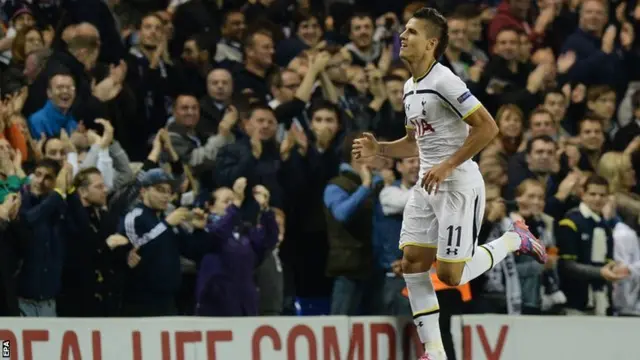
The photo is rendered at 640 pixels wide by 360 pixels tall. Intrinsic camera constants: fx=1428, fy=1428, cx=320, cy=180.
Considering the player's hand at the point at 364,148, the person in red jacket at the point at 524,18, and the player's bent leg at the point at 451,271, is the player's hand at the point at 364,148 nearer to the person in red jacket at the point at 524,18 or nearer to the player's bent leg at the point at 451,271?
the player's bent leg at the point at 451,271

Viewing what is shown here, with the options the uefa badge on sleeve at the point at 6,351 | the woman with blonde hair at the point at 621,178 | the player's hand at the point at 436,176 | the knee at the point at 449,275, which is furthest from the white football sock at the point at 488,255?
the woman with blonde hair at the point at 621,178

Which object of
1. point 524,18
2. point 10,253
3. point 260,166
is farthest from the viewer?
point 524,18

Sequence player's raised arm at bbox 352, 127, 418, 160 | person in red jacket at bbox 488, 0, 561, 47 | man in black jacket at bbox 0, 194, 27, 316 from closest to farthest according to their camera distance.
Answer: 1. player's raised arm at bbox 352, 127, 418, 160
2. man in black jacket at bbox 0, 194, 27, 316
3. person in red jacket at bbox 488, 0, 561, 47

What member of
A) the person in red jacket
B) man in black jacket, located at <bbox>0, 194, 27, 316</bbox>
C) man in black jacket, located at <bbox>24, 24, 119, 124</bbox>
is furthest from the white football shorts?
the person in red jacket

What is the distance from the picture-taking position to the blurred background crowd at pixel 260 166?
1138 centimetres

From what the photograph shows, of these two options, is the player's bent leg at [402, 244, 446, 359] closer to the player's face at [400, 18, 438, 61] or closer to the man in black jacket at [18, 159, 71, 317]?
the player's face at [400, 18, 438, 61]

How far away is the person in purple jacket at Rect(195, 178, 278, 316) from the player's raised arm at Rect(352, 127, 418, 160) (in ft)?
6.91

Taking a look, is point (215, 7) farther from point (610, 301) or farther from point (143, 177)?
point (610, 301)

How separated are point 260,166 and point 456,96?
3.51 meters

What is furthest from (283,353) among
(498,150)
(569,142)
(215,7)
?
(215,7)

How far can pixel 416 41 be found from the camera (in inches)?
370

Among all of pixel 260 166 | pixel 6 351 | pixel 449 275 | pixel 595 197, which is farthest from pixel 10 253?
pixel 595 197

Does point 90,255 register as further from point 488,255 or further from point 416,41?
point 416,41

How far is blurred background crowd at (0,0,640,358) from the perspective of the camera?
448 inches
